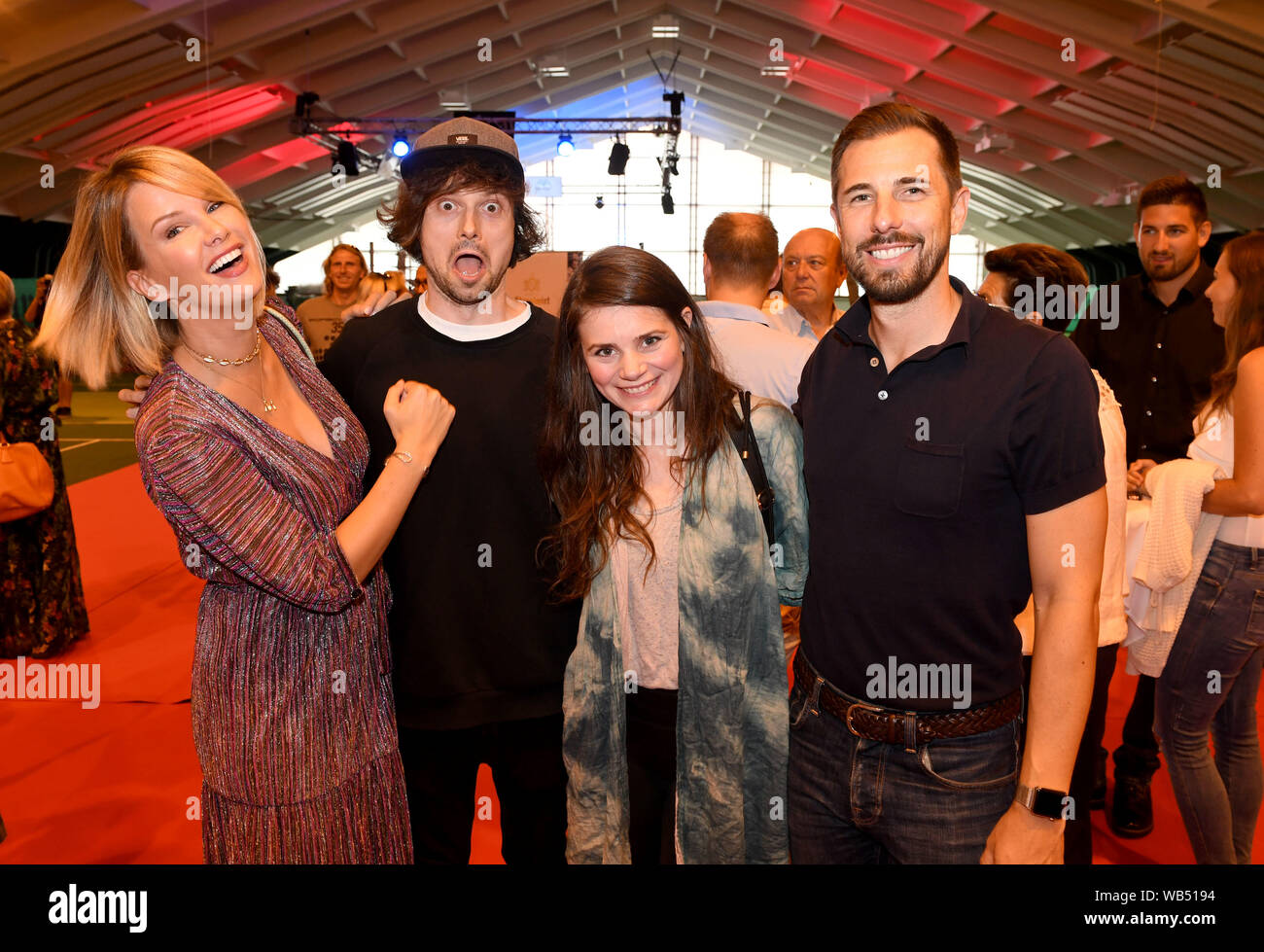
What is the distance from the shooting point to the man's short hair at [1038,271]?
2.43 meters

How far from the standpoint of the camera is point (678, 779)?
1775 mm

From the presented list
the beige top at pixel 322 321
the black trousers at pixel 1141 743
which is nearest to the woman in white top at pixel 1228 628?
the black trousers at pixel 1141 743

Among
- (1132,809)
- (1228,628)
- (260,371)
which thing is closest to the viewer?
(260,371)

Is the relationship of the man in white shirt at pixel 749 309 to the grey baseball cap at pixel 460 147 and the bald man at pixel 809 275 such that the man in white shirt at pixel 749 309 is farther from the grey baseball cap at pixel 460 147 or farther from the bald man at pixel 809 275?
the grey baseball cap at pixel 460 147

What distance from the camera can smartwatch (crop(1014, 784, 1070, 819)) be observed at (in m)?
1.40

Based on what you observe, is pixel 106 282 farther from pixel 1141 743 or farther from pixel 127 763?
pixel 1141 743

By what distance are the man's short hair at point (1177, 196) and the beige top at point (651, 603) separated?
271 centimetres

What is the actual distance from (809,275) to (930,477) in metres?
3.14

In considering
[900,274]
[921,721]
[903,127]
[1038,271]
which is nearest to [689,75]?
[1038,271]

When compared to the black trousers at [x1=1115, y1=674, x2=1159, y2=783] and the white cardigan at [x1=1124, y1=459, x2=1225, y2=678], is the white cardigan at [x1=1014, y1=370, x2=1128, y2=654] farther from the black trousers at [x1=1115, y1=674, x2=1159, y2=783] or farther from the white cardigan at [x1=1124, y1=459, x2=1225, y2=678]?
the black trousers at [x1=1115, y1=674, x2=1159, y2=783]

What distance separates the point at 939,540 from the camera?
1.47 metres

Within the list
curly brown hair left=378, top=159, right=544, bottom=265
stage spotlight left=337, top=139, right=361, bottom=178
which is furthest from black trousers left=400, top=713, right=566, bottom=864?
stage spotlight left=337, top=139, right=361, bottom=178

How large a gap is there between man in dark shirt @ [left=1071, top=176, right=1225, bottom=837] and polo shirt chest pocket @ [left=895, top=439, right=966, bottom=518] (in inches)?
88.9

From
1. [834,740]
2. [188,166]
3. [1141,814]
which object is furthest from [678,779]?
[1141,814]
